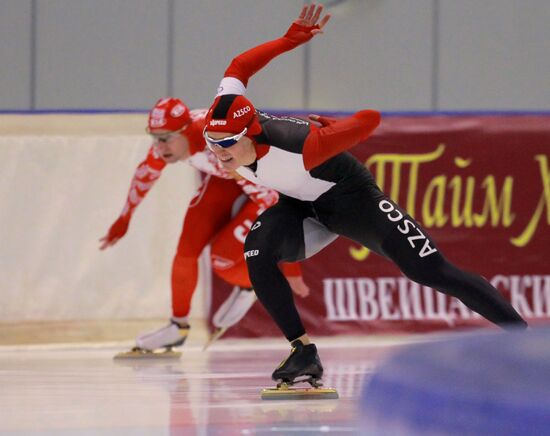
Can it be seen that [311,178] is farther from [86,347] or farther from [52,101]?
[52,101]

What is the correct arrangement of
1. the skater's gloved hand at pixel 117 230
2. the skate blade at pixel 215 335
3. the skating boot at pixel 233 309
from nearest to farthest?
1. the skater's gloved hand at pixel 117 230
2. the skating boot at pixel 233 309
3. the skate blade at pixel 215 335

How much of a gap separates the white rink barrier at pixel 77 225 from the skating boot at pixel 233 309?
518 mm

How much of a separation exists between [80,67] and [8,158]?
2.41 m

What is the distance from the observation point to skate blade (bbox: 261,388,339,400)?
13.2 feet

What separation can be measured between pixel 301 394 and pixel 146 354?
2244 mm

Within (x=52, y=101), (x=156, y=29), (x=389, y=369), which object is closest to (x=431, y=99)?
(x=156, y=29)

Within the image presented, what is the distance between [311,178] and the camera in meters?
4.37

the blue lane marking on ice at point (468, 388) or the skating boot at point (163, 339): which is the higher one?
the blue lane marking on ice at point (468, 388)

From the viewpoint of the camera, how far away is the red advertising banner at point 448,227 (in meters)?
7.17

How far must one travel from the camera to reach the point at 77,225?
7070mm

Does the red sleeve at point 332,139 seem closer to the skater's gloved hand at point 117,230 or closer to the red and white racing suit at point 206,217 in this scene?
the red and white racing suit at point 206,217

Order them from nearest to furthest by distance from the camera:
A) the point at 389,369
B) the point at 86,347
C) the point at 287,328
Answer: the point at 389,369 < the point at 287,328 < the point at 86,347

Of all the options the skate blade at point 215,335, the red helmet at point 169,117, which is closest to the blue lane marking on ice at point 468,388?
the red helmet at point 169,117

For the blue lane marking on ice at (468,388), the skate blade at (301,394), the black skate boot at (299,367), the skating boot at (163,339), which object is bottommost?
the skating boot at (163,339)
